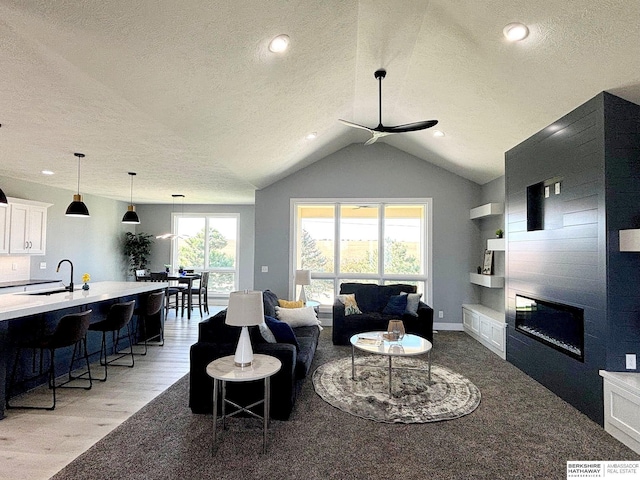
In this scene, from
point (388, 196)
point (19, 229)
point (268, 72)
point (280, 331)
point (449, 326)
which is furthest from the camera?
point (388, 196)

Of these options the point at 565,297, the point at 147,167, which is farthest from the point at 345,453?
the point at 147,167

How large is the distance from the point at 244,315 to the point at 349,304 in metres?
3.15

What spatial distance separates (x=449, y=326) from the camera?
21.2ft

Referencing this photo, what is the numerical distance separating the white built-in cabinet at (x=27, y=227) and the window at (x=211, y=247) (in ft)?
10.8

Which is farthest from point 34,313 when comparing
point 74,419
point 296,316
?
point 296,316

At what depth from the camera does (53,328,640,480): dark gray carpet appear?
226 centimetres

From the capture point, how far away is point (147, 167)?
518 cm

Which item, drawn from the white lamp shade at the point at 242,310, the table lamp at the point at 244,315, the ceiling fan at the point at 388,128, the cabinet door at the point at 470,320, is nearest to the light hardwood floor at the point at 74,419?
the table lamp at the point at 244,315

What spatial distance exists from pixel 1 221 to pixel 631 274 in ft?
26.9

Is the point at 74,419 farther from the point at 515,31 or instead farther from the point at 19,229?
the point at 515,31

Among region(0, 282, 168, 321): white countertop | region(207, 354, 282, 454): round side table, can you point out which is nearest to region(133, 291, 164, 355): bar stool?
region(0, 282, 168, 321): white countertop

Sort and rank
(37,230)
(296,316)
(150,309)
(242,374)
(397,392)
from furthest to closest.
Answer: (37,230) → (150,309) → (296,316) → (397,392) → (242,374)

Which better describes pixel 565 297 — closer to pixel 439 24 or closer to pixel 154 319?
pixel 439 24

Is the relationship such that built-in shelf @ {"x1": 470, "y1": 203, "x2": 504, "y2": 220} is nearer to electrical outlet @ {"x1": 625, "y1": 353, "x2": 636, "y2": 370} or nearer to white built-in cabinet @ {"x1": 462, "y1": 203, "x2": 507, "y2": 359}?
white built-in cabinet @ {"x1": 462, "y1": 203, "x2": 507, "y2": 359}
